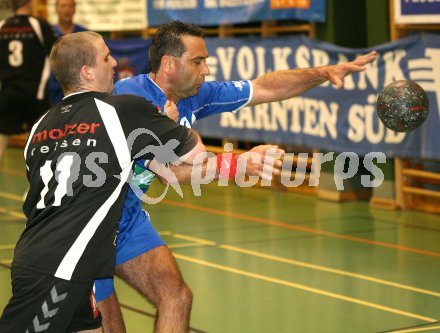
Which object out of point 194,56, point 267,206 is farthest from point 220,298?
point 267,206

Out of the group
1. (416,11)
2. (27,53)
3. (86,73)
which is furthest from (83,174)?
(27,53)

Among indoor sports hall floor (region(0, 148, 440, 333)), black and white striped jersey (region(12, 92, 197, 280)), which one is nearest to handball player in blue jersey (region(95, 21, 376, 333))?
black and white striped jersey (region(12, 92, 197, 280))

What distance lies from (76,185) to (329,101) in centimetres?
765

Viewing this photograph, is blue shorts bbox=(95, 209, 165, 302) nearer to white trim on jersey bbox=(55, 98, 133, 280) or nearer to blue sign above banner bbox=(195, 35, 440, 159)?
white trim on jersey bbox=(55, 98, 133, 280)

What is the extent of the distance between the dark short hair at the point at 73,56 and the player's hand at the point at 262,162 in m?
0.76

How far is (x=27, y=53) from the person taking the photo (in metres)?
11.0

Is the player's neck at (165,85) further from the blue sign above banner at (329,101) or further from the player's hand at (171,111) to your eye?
the blue sign above banner at (329,101)

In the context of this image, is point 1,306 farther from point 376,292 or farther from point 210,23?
point 210,23

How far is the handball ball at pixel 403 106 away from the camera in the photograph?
6.67 metres

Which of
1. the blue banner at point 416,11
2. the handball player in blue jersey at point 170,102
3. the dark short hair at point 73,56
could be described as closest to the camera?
the dark short hair at point 73,56

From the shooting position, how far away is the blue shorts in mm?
4789

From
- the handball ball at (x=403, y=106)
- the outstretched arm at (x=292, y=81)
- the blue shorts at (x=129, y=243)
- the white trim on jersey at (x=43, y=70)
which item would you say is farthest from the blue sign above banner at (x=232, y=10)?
the blue shorts at (x=129, y=243)

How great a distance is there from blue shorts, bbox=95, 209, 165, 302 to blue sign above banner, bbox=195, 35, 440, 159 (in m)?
5.67

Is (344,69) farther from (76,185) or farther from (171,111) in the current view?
(76,185)
